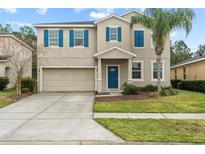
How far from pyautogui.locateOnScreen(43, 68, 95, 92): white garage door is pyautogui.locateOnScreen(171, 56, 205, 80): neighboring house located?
1069 cm

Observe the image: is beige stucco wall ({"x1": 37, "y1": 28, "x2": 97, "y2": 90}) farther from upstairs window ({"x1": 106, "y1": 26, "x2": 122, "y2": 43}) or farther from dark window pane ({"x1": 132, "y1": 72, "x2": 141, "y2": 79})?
dark window pane ({"x1": 132, "y1": 72, "x2": 141, "y2": 79})

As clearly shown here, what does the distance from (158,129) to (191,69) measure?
24369 mm

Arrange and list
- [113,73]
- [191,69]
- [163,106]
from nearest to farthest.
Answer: [163,106] < [113,73] < [191,69]

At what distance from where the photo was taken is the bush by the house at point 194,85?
25.6m

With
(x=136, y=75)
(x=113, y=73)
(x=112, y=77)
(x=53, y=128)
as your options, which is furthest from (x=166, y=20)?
(x=53, y=128)

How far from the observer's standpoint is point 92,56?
26.2 metres

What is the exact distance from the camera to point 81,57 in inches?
1033

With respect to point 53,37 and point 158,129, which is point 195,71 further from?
point 158,129

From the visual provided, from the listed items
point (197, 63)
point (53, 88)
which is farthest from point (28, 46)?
point (197, 63)

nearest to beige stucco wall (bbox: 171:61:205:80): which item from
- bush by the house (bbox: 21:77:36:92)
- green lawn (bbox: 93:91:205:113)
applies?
green lawn (bbox: 93:91:205:113)

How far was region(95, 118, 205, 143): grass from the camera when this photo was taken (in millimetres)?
8188

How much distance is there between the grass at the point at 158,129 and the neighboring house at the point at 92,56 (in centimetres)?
1462

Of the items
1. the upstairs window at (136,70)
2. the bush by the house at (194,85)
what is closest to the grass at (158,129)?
the bush by the house at (194,85)
